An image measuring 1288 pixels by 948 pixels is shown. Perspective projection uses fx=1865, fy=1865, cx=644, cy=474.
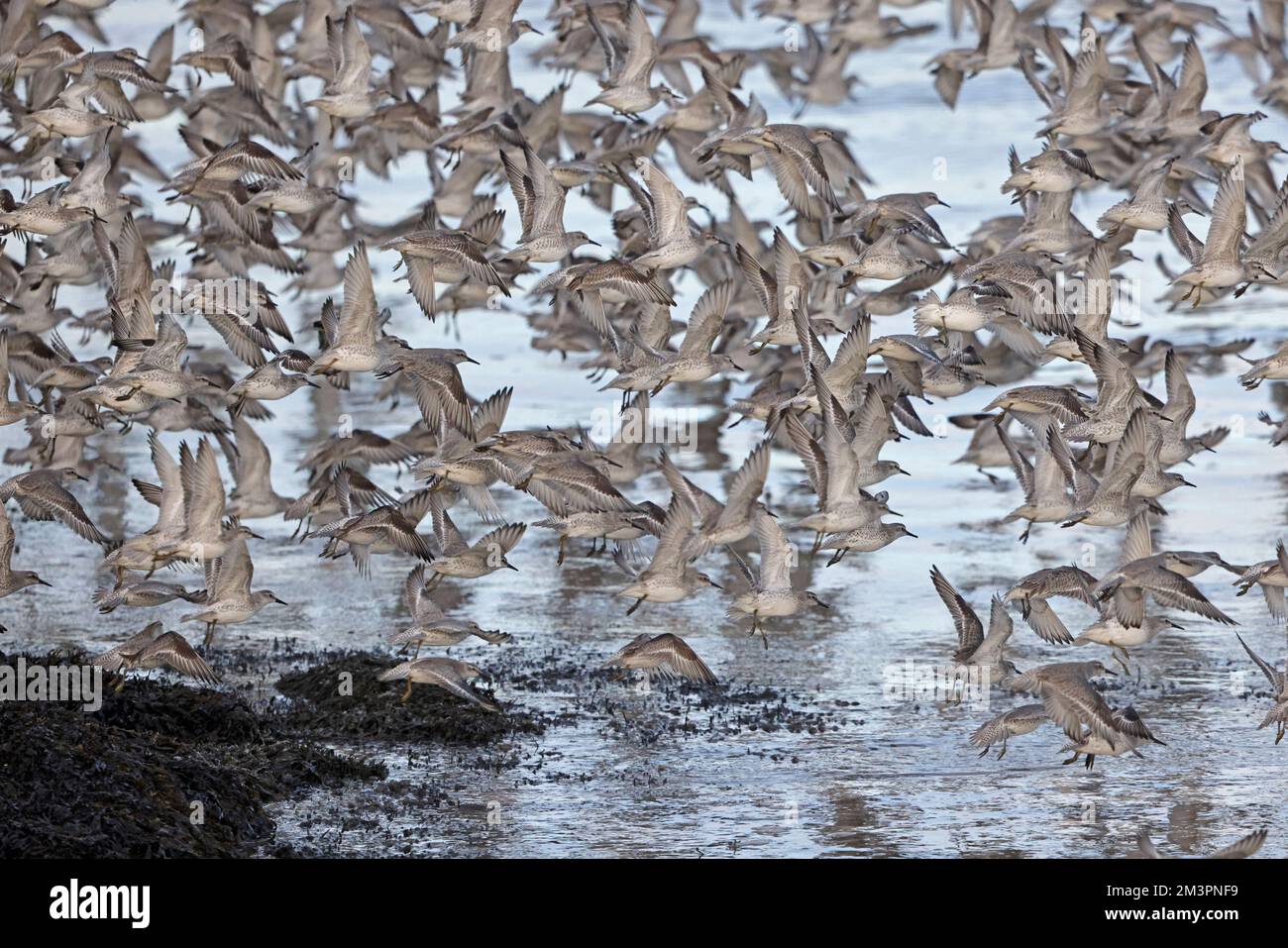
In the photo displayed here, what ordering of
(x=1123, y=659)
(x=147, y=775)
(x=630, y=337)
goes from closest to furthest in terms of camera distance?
(x=147, y=775)
(x=1123, y=659)
(x=630, y=337)

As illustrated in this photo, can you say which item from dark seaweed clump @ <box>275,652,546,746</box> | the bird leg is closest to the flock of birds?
the bird leg

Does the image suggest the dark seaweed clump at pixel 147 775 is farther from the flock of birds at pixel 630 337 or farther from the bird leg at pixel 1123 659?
the bird leg at pixel 1123 659

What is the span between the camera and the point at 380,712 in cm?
934

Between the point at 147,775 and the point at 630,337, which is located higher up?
the point at 630,337

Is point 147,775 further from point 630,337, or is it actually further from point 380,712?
point 630,337

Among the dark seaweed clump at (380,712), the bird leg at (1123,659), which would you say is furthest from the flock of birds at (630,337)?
the dark seaweed clump at (380,712)

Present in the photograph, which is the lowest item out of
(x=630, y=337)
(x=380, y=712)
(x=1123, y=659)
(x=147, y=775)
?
(x=147, y=775)

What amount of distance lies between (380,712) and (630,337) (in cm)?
313

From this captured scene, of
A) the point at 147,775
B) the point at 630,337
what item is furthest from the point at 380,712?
the point at 630,337

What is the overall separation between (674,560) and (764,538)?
0.50 metres

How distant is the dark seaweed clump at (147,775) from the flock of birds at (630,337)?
331 mm

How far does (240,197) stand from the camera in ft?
39.8

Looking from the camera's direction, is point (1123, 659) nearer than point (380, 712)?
No

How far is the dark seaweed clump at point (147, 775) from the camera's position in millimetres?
7402
